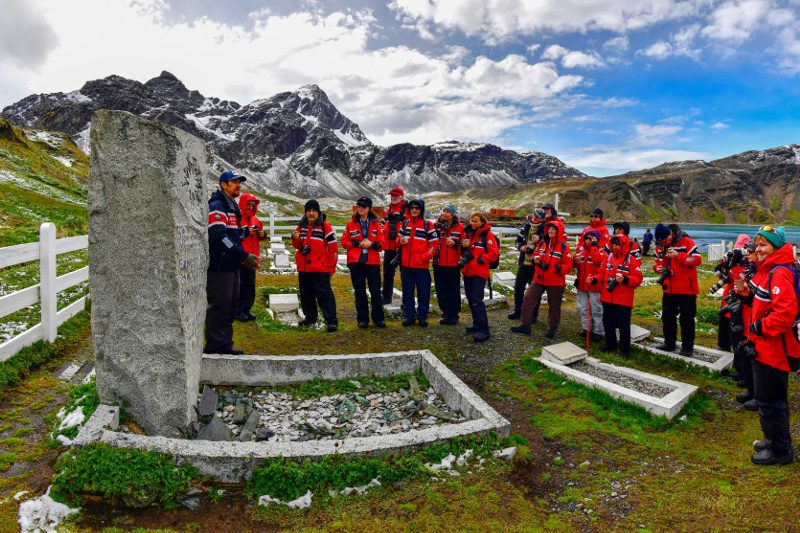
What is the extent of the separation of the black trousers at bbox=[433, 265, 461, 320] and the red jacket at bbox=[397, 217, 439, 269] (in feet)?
2.03

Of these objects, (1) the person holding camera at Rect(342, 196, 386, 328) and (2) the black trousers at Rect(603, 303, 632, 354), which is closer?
(2) the black trousers at Rect(603, 303, 632, 354)

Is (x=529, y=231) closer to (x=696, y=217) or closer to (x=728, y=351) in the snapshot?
(x=728, y=351)

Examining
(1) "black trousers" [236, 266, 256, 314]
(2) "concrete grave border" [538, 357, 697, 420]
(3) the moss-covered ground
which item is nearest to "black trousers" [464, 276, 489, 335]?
(2) "concrete grave border" [538, 357, 697, 420]

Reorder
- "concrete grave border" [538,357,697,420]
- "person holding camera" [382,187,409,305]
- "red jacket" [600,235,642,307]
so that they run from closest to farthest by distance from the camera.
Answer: "concrete grave border" [538,357,697,420] → "red jacket" [600,235,642,307] → "person holding camera" [382,187,409,305]

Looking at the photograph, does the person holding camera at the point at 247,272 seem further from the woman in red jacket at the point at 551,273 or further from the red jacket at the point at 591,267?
the red jacket at the point at 591,267

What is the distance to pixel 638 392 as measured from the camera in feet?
20.9

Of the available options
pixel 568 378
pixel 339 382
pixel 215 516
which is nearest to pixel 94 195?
pixel 215 516

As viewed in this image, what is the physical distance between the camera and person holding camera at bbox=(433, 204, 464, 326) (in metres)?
9.05

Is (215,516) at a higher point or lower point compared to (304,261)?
lower

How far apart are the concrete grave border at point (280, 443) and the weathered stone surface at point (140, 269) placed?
0.46m

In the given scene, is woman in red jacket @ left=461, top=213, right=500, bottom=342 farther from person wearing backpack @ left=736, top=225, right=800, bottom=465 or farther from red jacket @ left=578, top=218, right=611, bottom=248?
person wearing backpack @ left=736, top=225, right=800, bottom=465

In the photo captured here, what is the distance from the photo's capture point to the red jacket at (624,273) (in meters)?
8.00

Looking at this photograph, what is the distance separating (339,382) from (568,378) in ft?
12.0

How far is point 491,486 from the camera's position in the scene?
14.2ft
